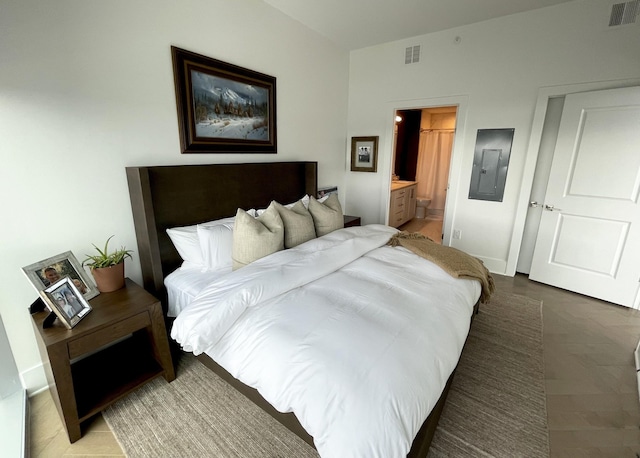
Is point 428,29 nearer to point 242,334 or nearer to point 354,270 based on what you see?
point 354,270

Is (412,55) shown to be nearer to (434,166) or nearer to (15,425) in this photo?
(434,166)

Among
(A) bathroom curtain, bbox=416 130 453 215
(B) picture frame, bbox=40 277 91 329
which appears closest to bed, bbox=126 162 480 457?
(B) picture frame, bbox=40 277 91 329

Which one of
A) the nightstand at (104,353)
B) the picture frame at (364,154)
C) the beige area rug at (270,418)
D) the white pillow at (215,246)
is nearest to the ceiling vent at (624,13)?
the picture frame at (364,154)

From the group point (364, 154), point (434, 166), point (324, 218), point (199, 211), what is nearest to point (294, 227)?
point (324, 218)

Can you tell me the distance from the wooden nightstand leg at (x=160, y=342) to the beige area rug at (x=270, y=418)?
3.8 inches

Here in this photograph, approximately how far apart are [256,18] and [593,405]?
397 cm

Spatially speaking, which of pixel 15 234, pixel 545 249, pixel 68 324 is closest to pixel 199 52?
pixel 15 234

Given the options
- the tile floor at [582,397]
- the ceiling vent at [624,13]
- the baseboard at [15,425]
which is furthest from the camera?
the ceiling vent at [624,13]

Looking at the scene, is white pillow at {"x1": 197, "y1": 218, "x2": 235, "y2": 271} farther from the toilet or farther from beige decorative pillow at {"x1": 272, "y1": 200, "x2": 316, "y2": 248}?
the toilet

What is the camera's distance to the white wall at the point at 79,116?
158 centimetres

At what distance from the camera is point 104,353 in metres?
1.99

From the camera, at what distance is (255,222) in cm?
207

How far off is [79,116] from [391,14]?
119 inches

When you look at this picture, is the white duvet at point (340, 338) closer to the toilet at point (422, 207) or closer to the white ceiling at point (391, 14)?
the white ceiling at point (391, 14)
